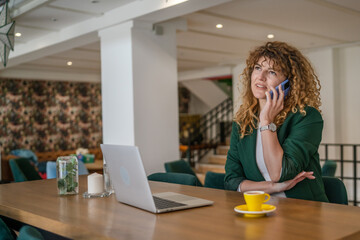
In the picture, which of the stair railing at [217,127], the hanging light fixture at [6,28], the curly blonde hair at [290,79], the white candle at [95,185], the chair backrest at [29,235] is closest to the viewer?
the chair backrest at [29,235]

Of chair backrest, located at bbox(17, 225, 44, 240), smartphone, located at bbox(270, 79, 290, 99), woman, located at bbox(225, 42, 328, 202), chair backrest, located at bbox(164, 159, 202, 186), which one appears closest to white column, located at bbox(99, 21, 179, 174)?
chair backrest, located at bbox(164, 159, 202, 186)

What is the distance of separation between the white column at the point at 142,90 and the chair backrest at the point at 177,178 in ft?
7.78

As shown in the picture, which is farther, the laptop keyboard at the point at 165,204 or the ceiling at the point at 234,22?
the ceiling at the point at 234,22

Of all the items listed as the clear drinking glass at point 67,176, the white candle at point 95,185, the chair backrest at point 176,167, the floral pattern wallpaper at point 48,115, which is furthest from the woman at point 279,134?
the floral pattern wallpaper at point 48,115

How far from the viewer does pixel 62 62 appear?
9711mm

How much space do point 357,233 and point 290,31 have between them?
5.85m

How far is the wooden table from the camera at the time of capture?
134 centimetres

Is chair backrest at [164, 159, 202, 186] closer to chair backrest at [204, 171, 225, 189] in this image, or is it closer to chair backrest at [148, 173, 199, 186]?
chair backrest at [204, 171, 225, 189]

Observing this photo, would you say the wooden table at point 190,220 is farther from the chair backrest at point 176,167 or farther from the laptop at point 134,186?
the chair backrest at point 176,167

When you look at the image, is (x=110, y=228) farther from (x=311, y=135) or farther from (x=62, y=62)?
(x=62, y=62)

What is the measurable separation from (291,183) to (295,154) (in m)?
0.14

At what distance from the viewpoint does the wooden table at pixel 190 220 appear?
1.34m

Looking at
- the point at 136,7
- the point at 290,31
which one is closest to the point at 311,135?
the point at 136,7

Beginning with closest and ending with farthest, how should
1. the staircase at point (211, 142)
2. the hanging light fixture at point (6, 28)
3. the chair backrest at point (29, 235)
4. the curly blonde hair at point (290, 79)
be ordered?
1. the chair backrest at point (29, 235)
2. the curly blonde hair at point (290, 79)
3. the hanging light fixture at point (6, 28)
4. the staircase at point (211, 142)
